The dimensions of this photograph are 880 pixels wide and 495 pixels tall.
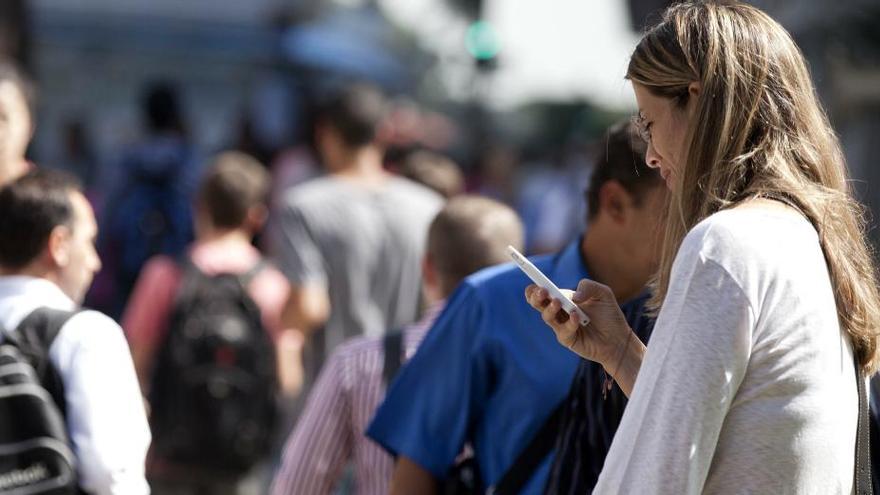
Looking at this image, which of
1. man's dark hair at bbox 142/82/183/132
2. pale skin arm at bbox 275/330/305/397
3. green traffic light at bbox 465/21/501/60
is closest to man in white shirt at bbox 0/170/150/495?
pale skin arm at bbox 275/330/305/397

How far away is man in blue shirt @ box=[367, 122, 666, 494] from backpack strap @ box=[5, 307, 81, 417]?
2.44 feet

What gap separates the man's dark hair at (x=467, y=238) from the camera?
429 centimetres

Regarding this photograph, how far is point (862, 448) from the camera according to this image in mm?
2395

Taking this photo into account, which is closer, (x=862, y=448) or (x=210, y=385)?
(x=862, y=448)

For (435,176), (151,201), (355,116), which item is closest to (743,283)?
(355,116)

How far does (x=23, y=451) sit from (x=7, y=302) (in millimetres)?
399

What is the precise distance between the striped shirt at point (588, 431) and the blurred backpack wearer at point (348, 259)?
3.41 m

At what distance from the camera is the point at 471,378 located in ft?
11.3

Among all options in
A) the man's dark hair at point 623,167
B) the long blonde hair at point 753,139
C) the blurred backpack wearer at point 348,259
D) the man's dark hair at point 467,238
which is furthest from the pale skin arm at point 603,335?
the blurred backpack wearer at point 348,259

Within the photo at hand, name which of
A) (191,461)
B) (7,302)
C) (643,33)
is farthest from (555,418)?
(191,461)

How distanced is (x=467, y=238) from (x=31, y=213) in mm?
1199

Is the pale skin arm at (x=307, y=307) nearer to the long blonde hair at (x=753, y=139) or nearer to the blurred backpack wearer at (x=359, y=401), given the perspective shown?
the blurred backpack wearer at (x=359, y=401)

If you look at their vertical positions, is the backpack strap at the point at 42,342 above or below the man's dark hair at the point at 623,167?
below

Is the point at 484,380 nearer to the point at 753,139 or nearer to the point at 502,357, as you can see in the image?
the point at 502,357
